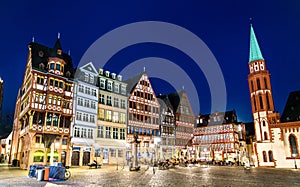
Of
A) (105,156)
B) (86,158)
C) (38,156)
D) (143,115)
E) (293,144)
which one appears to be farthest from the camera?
(143,115)

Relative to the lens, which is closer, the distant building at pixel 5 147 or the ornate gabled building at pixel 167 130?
the ornate gabled building at pixel 167 130

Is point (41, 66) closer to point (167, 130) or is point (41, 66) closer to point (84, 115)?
point (84, 115)

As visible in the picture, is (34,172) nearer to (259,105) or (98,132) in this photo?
(98,132)

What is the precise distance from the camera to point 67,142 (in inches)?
1336

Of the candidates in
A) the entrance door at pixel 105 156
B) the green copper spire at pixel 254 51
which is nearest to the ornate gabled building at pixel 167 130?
the entrance door at pixel 105 156

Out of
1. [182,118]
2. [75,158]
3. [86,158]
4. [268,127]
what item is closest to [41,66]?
[75,158]

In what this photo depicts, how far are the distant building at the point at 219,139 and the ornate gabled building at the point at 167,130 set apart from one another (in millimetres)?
Result: 9840

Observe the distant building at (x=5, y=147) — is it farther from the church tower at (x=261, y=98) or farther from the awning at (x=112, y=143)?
the church tower at (x=261, y=98)

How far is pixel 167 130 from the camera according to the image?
5231cm

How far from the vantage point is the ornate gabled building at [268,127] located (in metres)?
40.4

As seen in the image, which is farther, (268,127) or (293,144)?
(268,127)

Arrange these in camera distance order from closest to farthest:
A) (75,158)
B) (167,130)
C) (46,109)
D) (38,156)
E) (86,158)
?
(38,156)
(46,109)
(75,158)
(86,158)
(167,130)

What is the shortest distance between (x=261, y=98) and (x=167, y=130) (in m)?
20.2

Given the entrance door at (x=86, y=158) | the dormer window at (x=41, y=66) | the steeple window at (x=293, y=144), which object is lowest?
the entrance door at (x=86, y=158)
